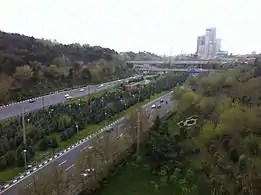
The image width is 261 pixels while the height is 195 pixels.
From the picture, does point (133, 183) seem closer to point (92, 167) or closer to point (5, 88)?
point (92, 167)

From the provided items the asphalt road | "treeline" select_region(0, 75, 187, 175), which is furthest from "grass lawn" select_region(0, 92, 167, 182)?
the asphalt road

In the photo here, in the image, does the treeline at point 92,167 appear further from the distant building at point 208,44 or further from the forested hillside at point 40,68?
the distant building at point 208,44

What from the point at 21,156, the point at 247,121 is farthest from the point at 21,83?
the point at 247,121

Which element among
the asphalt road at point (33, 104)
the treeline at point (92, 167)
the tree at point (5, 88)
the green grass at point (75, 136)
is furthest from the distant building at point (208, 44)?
the treeline at point (92, 167)

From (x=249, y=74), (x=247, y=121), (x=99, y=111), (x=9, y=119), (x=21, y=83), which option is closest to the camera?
(x=247, y=121)

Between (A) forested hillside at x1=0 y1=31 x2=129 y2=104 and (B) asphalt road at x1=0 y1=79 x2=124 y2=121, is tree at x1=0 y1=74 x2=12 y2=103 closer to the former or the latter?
(A) forested hillside at x1=0 y1=31 x2=129 y2=104

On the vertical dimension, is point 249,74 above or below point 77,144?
above

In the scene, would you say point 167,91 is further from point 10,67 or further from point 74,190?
point 74,190
